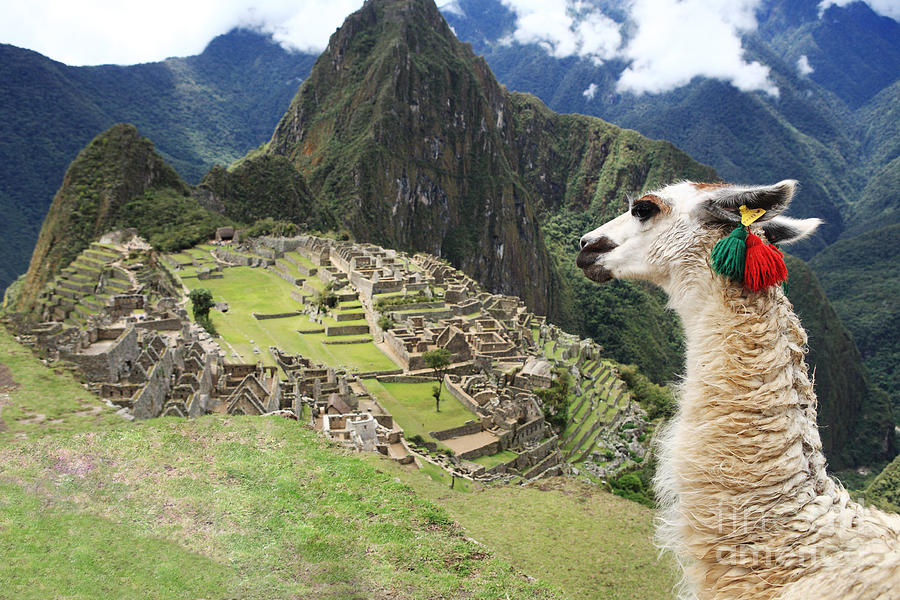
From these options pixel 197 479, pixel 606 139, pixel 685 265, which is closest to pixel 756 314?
pixel 685 265

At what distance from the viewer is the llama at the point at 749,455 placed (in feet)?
6.68

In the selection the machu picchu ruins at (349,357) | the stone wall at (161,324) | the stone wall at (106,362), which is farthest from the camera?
the stone wall at (161,324)

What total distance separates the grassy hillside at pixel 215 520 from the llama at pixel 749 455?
4.75m

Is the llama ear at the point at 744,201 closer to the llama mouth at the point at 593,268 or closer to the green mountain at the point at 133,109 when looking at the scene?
the llama mouth at the point at 593,268

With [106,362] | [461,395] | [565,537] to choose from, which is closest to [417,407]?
[461,395]

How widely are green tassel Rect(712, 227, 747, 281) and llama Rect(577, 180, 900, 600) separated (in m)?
0.04

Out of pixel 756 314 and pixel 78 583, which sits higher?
pixel 756 314

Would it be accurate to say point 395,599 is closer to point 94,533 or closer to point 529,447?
point 94,533

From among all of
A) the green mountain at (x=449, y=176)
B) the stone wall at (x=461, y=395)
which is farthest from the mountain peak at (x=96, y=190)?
the stone wall at (x=461, y=395)

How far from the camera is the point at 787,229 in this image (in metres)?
2.30

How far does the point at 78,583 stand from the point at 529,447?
1460 cm

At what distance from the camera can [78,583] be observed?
17.7ft

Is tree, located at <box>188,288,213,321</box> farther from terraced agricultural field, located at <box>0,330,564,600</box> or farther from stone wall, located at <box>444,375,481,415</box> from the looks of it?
terraced agricultural field, located at <box>0,330,564,600</box>

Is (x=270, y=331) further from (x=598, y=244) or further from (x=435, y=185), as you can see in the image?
(x=435, y=185)
